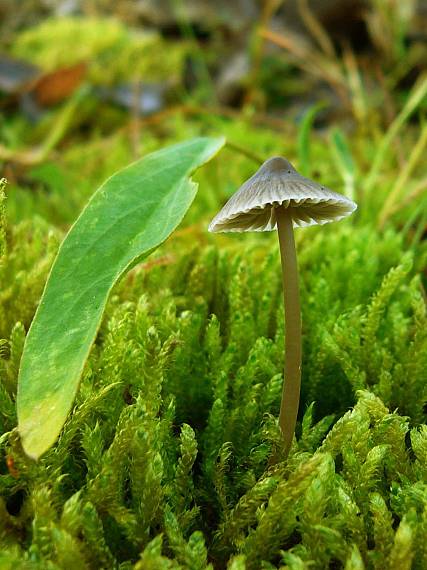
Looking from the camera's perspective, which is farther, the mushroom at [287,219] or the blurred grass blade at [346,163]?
the blurred grass blade at [346,163]

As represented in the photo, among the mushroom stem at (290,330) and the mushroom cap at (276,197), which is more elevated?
the mushroom cap at (276,197)

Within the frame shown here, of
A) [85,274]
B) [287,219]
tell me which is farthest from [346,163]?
[85,274]

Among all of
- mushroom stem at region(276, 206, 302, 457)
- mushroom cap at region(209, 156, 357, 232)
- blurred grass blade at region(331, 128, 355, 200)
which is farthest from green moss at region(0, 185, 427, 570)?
blurred grass blade at region(331, 128, 355, 200)

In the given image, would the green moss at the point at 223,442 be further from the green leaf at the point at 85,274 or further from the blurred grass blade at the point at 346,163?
the blurred grass blade at the point at 346,163

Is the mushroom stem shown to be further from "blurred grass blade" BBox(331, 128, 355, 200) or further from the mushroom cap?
"blurred grass blade" BBox(331, 128, 355, 200)

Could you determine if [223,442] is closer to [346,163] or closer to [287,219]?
[287,219]

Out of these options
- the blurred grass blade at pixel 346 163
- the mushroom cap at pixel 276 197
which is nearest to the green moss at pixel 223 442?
the mushroom cap at pixel 276 197
